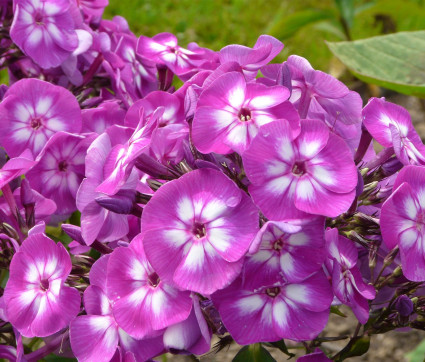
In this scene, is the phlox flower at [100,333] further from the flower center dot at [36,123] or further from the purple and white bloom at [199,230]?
the flower center dot at [36,123]

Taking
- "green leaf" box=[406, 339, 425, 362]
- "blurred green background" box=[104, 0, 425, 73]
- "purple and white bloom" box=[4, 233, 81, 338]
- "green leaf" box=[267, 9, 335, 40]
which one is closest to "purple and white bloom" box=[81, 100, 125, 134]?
"purple and white bloom" box=[4, 233, 81, 338]

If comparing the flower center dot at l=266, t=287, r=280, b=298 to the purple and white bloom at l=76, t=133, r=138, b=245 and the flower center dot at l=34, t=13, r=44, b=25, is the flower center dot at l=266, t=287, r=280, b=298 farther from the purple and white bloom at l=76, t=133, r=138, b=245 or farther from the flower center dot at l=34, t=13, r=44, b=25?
the flower center dot at l=34, t=13, r=44, b=25

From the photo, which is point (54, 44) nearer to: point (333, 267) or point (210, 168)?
point (210, 168)

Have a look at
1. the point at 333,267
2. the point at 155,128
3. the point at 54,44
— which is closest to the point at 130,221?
the point at 155,128

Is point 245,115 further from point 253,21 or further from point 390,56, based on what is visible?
point 253,21

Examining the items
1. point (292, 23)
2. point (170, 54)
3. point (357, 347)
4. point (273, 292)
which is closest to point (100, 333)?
point (273, 292)

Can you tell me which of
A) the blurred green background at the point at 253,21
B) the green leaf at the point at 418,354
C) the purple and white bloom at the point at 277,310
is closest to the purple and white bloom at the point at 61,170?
the purple and white bloom at the point at 277,310
